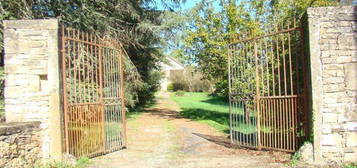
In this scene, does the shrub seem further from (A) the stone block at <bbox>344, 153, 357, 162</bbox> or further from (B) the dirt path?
(A) the stone block at <bbox>344, 153, 357, 162</bbox>

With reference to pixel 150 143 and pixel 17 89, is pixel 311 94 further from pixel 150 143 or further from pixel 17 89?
pixel 17 89

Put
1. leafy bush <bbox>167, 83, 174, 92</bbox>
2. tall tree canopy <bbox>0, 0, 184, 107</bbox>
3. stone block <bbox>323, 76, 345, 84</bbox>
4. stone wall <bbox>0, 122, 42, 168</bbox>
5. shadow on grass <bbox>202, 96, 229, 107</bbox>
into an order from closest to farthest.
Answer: stone wall <bbox>0, 122, 42, 168</bbox>, stone block <bbox>323, 76, 345, 84</bbox>, tall tree canopy <bbox>0, 0, 184, 107</bbox>, shadow on grass <bbox>202, 96, 229, 107</bbox>, leafy bush <bbox>167, 83, 174, 92</bbox>

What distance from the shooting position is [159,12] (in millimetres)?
15594

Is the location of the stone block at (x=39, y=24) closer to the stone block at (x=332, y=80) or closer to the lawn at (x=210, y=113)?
the stone block at (x=332, y=80)

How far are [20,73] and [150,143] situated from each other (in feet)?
14.1

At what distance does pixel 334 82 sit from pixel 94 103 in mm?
4816

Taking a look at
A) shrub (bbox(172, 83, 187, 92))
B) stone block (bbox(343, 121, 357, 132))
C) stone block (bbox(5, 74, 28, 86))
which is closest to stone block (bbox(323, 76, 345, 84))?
stone block (bbox(343, 121, 357, 132))

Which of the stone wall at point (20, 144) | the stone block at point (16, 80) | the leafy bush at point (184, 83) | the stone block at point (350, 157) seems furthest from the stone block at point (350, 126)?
the leafy bush at point (184, 83)

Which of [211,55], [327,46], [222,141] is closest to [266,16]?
[211,55]

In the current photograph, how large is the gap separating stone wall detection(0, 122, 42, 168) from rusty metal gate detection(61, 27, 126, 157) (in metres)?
0.56

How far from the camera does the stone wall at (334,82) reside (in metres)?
5.62

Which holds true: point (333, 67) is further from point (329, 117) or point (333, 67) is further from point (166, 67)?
point (166, 67)

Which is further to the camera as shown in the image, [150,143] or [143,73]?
[143,73]

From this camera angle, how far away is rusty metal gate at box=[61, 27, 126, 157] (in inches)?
243
